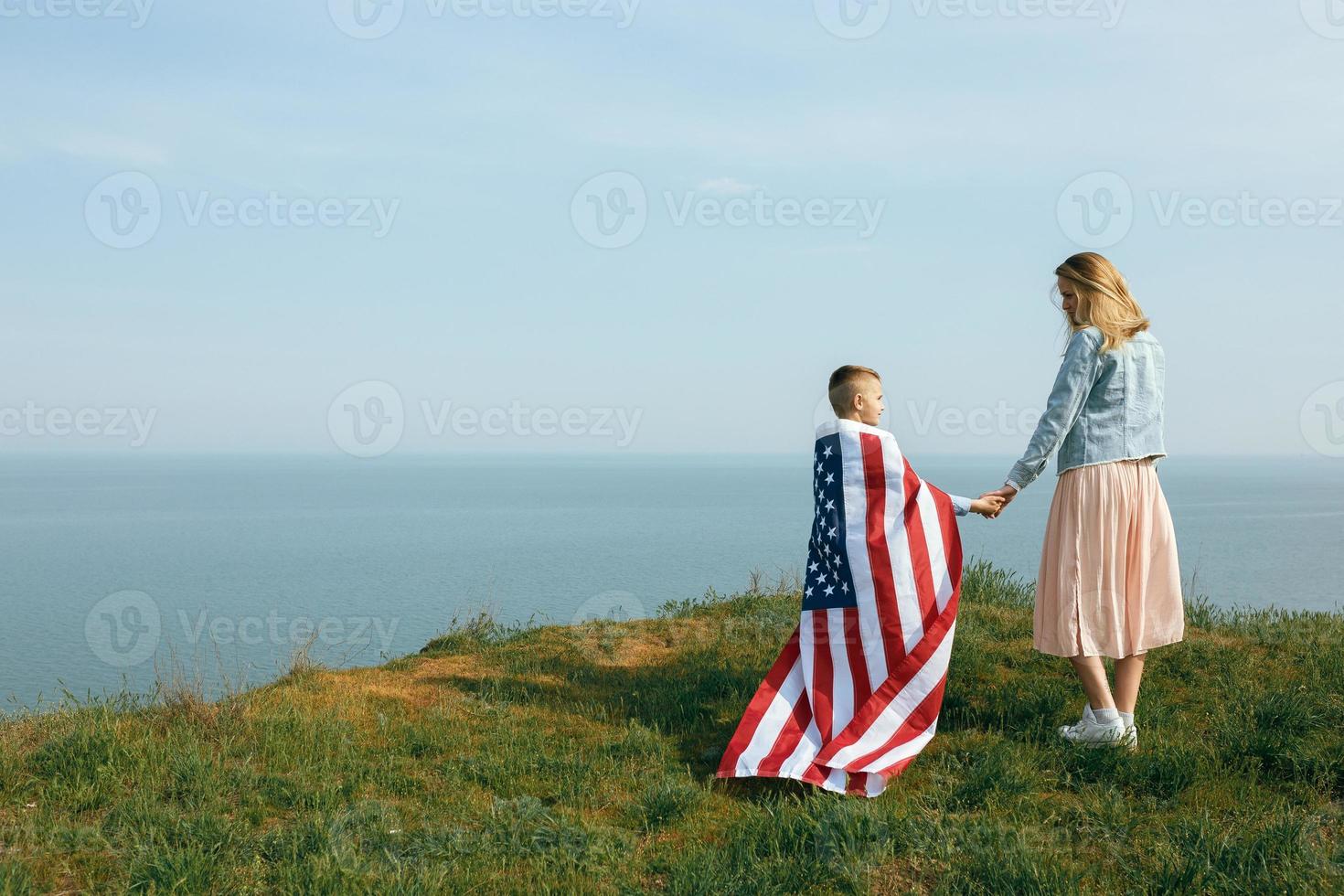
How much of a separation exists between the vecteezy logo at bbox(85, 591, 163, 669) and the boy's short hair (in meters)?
18.7

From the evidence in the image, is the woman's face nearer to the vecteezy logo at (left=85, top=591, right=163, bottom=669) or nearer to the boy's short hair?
the boy's short hair

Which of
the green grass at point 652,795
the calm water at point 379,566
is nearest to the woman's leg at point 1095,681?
the green grass at point 652,795

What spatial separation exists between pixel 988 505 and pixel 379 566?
4110cm

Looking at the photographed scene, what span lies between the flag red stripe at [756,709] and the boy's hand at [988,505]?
137 cm

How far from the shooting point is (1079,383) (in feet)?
18.7

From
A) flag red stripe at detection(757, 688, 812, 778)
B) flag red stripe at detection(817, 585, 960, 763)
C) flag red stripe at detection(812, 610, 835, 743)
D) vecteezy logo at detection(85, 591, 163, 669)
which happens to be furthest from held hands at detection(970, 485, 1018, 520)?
vecteezy logo at detection(85, 591, 163, 669)

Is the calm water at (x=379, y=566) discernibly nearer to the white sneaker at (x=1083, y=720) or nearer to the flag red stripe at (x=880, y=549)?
the flag red stripe at (x=880, y=549)

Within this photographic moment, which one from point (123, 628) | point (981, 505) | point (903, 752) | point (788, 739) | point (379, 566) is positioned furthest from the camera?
point (379, 566)

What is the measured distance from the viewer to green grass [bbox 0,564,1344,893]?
13.6 feet

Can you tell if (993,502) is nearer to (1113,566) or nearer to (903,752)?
(1113,566)

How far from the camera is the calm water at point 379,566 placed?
20953 millimetres

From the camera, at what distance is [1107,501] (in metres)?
5.71

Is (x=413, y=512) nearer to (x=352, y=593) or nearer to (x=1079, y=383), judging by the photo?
(x=352, y=593)

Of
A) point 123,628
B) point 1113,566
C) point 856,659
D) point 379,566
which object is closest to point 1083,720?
point 1113,566
